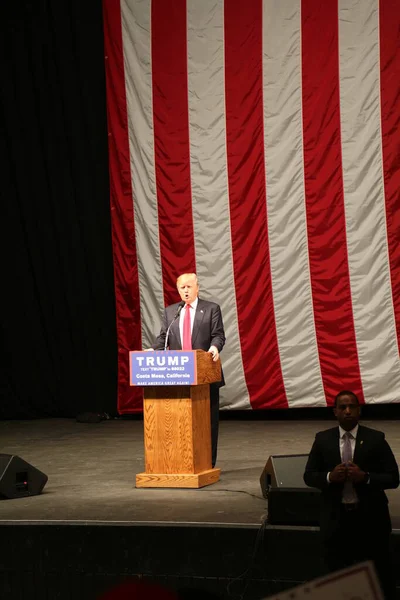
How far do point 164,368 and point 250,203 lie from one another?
347cm

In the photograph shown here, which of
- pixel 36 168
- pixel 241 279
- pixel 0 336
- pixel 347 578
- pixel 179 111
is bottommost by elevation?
pixel 0 336

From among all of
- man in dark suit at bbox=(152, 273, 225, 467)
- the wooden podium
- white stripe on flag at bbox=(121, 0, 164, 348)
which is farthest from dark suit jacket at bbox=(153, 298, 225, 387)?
white stripe on flag at bbox=(121, 0, 164, 348)

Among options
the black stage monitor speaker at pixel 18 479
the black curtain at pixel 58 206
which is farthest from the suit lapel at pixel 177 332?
the black curtain at pixel 58 206

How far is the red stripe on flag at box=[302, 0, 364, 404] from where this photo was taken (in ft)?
26.6

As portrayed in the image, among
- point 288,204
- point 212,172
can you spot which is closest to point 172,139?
point 212,172

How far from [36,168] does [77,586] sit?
579 centimetres

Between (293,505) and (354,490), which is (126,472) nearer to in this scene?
(293,505)

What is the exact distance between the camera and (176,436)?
17.4 feet

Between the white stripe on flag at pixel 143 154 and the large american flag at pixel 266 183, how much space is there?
13 millimetres

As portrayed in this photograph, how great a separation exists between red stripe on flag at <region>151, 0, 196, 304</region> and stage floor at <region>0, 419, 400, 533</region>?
155 cm

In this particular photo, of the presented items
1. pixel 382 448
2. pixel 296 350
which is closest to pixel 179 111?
pixel 296 350

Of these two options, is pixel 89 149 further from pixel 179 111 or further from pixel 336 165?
pixel 336 165

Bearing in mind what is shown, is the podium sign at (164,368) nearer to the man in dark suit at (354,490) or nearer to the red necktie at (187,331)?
the red necktie at (187,331)

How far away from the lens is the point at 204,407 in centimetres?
550
